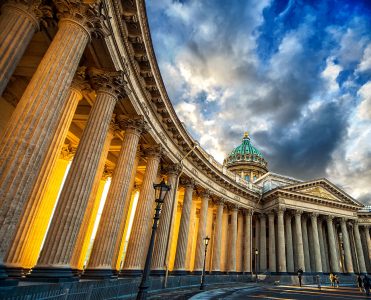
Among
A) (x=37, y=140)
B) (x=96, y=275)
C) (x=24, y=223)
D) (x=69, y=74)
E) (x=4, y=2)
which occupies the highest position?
(x=4, y=2)

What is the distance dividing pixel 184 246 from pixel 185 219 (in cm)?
252

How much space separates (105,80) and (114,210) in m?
7.10

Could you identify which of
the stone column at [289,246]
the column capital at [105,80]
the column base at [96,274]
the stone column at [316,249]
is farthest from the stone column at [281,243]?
the column capital at [105,80]

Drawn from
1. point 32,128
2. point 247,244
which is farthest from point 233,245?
point 32,128

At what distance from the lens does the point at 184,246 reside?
925 inches

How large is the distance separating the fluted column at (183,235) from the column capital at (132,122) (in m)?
11.2

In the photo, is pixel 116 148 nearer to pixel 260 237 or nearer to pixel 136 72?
pixel 136 72

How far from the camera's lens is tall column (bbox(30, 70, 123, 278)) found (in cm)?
888

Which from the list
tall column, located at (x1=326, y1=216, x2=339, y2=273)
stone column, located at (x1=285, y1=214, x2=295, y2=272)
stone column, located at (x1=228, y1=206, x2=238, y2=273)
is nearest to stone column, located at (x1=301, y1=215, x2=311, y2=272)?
stone column, located at (x1=285, y1=214, x2=295, y2=272)

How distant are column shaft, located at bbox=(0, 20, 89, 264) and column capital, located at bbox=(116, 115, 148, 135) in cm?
681

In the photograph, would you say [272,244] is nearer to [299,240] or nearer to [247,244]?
[299,240]

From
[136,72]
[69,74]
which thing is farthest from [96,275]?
[136,72]

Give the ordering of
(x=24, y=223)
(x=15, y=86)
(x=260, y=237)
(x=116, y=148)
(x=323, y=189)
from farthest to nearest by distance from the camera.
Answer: (x=323, y=189) < (x=260, y=237) < (x=116, y=148) < (x=15, y=86) < (x=24, y=223)

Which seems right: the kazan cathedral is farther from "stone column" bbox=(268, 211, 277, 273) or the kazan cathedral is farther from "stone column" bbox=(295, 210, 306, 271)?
"stone column" bbox=(295, 210, 306, 271)
